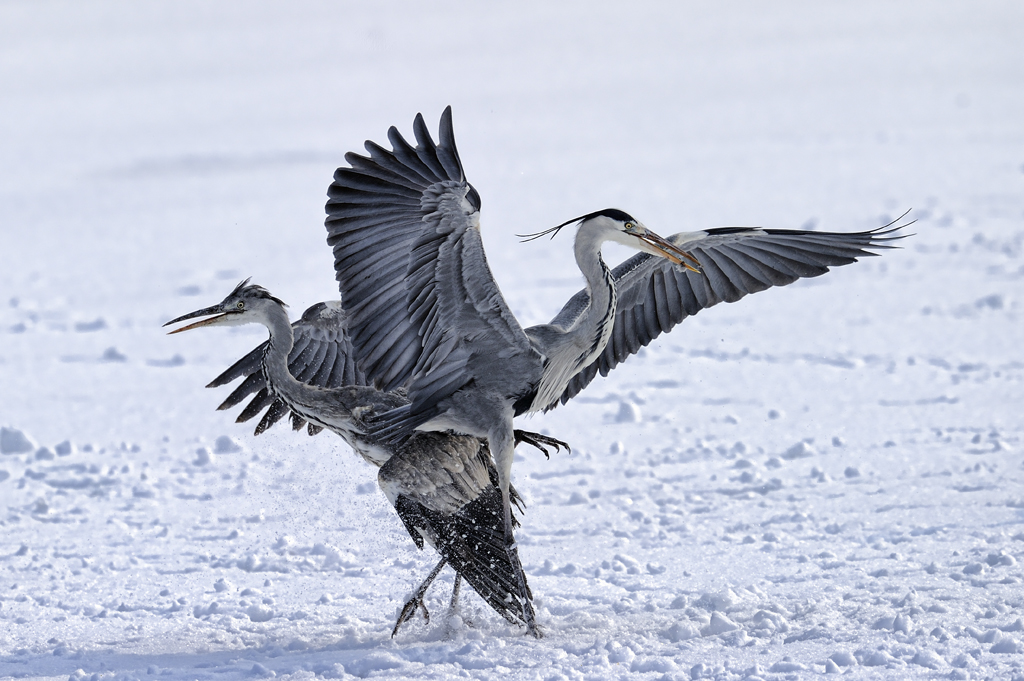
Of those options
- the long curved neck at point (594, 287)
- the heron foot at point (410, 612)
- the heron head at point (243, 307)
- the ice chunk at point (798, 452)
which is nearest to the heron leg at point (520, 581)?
the heron foot at point (410, 612)

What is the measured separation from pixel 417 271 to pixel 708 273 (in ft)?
5.69

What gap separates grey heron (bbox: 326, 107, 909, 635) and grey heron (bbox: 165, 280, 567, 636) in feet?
0.29

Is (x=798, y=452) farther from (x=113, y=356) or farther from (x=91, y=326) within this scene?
(x=91, y=326)

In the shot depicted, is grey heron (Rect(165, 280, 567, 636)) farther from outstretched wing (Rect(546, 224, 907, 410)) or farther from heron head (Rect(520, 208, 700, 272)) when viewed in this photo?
heron head (Rect(520, 208, 700, 272))

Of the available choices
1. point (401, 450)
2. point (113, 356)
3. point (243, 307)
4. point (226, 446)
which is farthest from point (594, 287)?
point (113, 356)

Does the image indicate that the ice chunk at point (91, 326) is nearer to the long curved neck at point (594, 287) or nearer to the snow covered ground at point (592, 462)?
the snow covered ground at point (592, 462)

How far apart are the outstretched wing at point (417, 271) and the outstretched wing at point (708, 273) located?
0.94 metres

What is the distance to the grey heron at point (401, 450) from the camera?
4.86 metres

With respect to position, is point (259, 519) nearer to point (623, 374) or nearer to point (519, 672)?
point (519, 672)

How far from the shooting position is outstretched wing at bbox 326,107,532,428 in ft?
15.4

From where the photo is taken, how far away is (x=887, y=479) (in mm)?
6707

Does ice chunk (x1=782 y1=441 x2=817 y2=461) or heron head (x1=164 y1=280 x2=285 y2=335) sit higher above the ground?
heron head (x1=164 y1=280 x2=285 y2=335)

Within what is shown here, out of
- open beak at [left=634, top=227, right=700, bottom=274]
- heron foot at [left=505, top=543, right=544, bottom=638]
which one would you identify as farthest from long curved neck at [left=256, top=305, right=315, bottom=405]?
open beak at [left=634, top=227, right=700, bottom=274]

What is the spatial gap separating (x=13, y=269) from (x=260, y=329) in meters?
4.13
